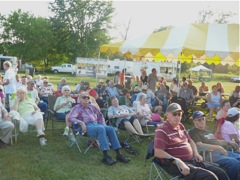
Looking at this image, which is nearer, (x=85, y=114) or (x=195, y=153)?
(x=195, y=153)

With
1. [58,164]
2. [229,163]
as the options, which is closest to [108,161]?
[58,164]

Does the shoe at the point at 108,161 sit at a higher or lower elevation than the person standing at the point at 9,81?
lower

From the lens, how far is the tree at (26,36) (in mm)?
37431

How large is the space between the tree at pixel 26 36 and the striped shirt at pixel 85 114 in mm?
34227

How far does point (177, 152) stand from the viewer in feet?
10.6

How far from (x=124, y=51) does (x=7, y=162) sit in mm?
4863

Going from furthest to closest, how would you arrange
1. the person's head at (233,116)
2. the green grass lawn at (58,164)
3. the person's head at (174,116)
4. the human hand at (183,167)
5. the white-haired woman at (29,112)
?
the white-haired woman at (29,112), the person's head at (233,116), the green grass lawn at (58,164), the person's head at (174,116), the human hand at (183,167)

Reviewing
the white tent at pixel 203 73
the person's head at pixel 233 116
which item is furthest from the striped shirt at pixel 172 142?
the white tent at pixel 203 73

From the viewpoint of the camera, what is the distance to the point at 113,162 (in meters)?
4.32

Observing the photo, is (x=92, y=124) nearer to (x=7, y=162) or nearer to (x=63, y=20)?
(x=7, y=162)

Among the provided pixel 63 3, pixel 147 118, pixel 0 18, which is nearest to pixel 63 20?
pixel 63 3

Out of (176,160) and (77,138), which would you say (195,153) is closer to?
(176,160)

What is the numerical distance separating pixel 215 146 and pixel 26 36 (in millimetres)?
37823

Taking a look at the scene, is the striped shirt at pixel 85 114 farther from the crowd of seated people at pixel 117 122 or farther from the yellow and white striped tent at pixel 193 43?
the yellow and white striped tent at pixel 193 43
